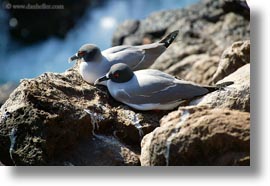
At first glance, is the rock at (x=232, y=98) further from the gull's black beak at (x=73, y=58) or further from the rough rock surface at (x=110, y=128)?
the gull's black beak at (x=73, y=58)

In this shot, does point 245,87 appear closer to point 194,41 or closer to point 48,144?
point 48,144

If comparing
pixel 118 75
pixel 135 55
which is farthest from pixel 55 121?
pixel 135 55

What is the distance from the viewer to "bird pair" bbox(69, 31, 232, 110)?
138 inches

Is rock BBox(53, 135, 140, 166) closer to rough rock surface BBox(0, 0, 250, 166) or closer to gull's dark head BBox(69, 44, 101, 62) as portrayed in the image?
rough rock surface BBox(0, 0, 250, 166)

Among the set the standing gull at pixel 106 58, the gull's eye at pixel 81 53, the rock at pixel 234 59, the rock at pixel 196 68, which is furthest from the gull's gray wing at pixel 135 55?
the rock at pixel 196 68

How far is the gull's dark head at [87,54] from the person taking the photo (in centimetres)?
364

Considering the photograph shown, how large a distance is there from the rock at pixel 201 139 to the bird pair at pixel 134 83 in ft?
0.75

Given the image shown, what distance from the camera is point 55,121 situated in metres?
3.36

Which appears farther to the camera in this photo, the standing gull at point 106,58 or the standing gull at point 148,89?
the standing gull at point 106,58

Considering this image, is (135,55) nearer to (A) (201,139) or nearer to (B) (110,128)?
(B) (110,128)

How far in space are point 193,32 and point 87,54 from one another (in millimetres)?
1638

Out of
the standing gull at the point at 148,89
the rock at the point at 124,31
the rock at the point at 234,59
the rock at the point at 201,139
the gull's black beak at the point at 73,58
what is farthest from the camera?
the rock at the point at 124,31

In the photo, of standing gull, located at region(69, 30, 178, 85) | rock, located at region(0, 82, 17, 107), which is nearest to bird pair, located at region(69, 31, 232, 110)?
standing gull, located at region(69, 30, 178, 85)

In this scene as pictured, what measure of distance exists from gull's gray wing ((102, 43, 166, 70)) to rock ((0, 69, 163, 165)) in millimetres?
270
